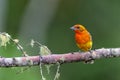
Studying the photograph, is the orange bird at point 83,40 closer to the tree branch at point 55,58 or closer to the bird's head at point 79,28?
the bird's head at point 79,28

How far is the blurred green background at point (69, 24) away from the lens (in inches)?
620

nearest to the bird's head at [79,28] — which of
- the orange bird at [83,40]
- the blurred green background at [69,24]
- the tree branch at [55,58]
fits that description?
the orange bird at [83,40]

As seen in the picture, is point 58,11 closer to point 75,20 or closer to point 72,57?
point 75,20

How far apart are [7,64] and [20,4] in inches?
389

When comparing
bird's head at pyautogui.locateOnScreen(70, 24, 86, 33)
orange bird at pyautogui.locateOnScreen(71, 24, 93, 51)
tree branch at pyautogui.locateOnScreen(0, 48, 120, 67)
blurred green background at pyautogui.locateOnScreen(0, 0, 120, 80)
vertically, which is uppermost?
blurred green background at pyautogui.locateOnScreen(0, 0, 120, 80)

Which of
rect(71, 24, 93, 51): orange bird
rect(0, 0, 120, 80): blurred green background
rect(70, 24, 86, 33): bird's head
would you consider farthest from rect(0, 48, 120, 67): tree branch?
rect(0, 0, 120, 80): blurred green background

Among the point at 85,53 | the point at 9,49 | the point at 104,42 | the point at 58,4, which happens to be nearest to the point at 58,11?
the point at 58,4

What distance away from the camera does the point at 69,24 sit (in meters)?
18.3

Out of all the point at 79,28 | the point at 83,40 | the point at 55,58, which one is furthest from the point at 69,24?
the point at 55,58

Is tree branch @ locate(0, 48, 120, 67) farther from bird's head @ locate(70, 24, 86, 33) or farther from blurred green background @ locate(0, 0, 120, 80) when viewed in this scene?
blurred green background @ locate(0, 0, 120, 80)

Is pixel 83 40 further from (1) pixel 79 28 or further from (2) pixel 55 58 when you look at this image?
(2) pixel 55 58

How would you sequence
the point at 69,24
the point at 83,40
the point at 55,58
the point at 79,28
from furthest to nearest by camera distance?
the point at 69,24, the point at 79,28, the point at 83,40, the point at 55,58

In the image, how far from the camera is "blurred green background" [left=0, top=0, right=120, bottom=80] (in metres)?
15.8

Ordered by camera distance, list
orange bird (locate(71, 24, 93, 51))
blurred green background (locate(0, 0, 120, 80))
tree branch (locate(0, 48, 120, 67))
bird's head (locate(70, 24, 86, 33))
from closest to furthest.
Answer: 1. tree branch (locate(0, 48, 120, 67))
2. orange bird (locate(71, 24, 93, 51))
3. bird's head (locate(70, 24, 86, 33))
4. blurred green background (locate(0, 0, 120, 80))
